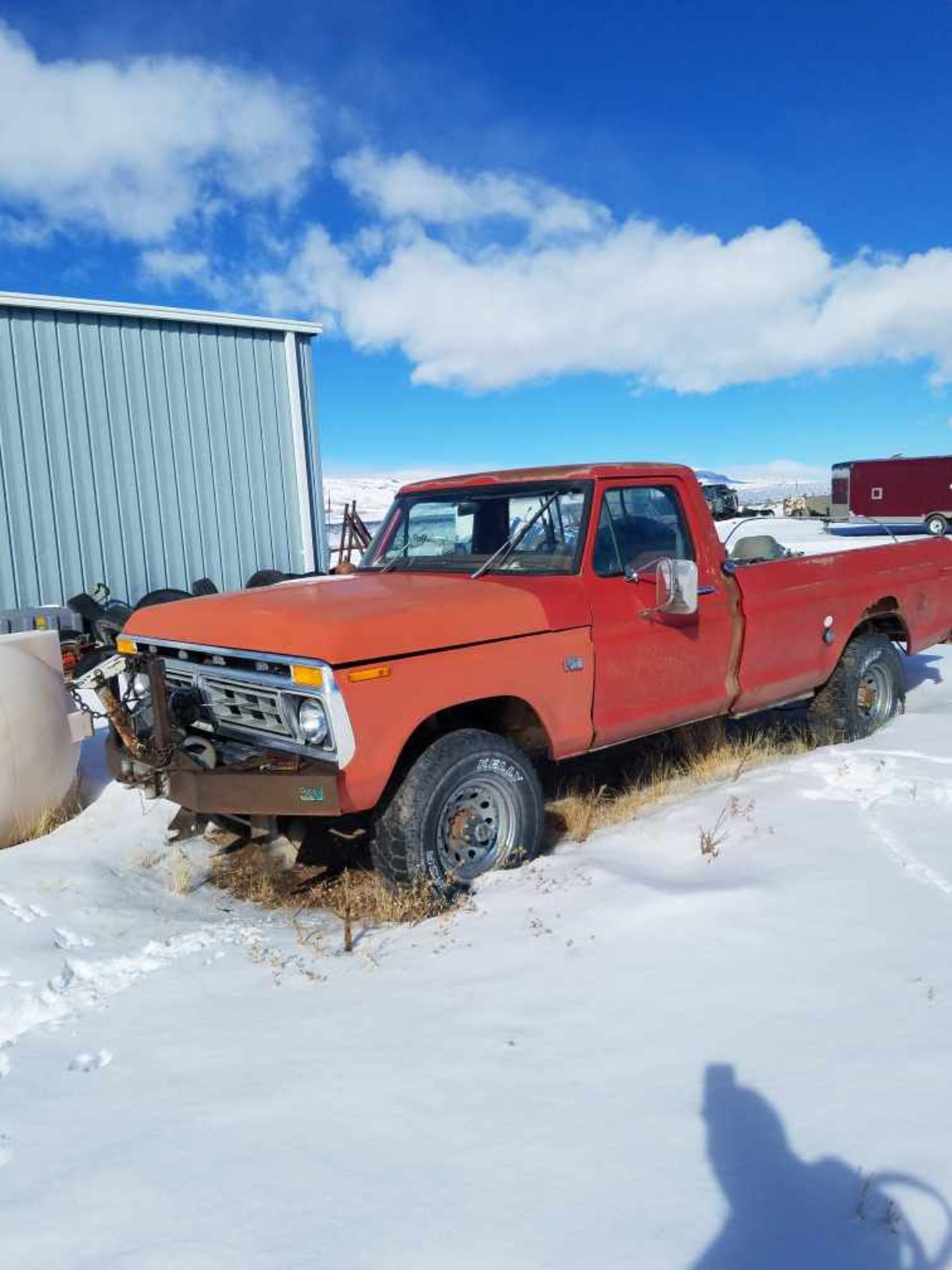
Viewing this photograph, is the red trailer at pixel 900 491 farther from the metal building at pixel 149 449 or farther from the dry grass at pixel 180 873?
the dry grass at pixel 180 873

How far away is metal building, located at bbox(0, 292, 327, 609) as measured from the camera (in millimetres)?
10102

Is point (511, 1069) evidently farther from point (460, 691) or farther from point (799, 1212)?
point (460, 691)

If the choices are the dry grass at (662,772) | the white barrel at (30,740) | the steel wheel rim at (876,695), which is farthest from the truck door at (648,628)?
the white barrel at (30,740)

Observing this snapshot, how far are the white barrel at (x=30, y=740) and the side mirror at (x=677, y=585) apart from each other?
11.6 ft

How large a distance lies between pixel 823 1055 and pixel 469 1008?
1111 mm

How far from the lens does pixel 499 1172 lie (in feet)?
7.55

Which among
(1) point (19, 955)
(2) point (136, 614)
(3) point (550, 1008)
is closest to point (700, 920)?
(3) point (550, 1008)

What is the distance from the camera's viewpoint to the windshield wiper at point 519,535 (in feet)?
16.3

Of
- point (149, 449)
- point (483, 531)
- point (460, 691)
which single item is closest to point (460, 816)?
point (460, 691)

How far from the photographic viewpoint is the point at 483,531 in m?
5.27

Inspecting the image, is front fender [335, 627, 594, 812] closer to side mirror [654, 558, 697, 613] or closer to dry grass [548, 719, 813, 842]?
side mirror [654, 558, 697, 613]

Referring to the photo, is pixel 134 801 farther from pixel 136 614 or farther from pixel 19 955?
pixel 19 955

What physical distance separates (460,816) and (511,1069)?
161 centimetres

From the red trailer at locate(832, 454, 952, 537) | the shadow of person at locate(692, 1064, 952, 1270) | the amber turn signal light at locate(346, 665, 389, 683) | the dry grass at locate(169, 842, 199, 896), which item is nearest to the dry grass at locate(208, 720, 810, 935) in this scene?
the dry grass at locate(169, 842, 199, 896)
